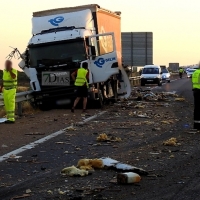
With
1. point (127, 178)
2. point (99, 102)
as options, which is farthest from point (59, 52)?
point (127, 178)

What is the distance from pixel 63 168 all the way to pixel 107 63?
37.2 ft

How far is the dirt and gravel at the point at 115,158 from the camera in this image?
6.14 m

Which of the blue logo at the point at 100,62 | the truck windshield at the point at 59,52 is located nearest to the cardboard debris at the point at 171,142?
the truck windshield at the point at 59,52

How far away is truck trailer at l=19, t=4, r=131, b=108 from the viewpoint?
59.4 ft

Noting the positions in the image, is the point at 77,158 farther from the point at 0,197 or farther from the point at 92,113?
the point at 92,113

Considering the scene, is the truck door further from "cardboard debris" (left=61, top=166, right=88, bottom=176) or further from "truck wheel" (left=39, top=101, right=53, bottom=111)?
"cardboard debris" (left=61, top=166, right=88, bottom=176)

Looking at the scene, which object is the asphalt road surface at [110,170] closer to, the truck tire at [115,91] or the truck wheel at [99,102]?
the truck wheel at [99,102]

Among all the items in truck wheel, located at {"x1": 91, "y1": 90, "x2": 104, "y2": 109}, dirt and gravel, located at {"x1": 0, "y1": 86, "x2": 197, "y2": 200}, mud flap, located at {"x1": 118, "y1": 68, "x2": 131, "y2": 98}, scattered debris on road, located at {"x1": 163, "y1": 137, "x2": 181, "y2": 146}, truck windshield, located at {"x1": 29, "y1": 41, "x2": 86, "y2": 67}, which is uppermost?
truck windshield, located at {"x1": 29, "y1": 41, "x2": 86, "y2": 67}

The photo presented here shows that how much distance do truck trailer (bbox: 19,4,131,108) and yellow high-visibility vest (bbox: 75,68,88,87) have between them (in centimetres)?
59

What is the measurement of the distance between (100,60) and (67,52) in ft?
4.21

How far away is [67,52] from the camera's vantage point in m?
18.1

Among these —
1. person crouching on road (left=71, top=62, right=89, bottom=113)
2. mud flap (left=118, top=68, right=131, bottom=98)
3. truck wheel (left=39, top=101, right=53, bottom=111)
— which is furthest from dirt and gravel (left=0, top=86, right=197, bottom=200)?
mud flap (left=118, top=68, right=131, bottom=98)

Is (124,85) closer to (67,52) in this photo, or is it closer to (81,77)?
(67,52)

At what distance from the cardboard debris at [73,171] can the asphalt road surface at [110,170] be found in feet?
0.52
